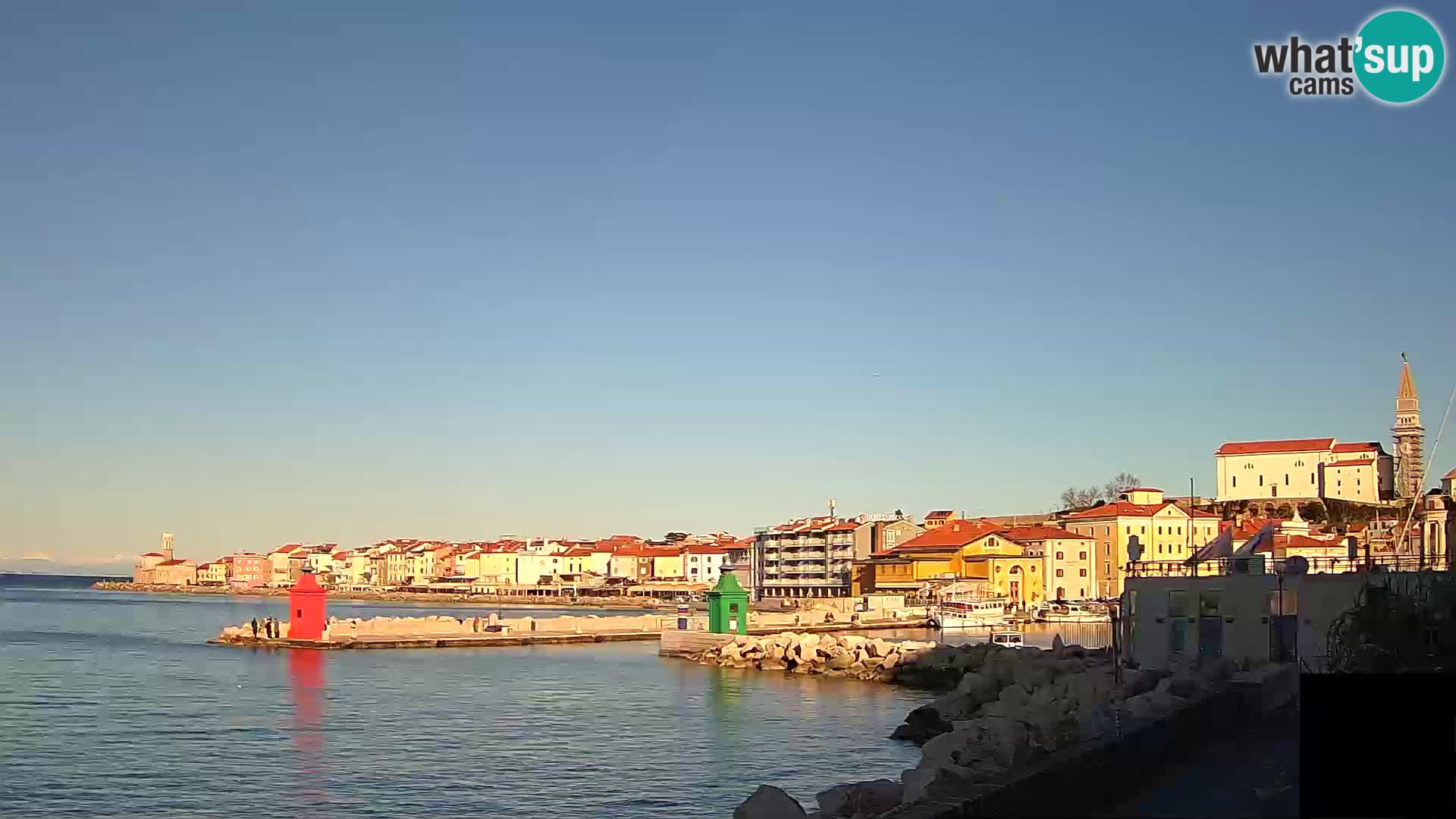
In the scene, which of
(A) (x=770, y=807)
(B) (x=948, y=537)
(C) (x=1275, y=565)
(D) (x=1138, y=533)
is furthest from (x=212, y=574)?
(A) (x=770, y=807)

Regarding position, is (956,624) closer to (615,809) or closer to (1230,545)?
(1230,545)

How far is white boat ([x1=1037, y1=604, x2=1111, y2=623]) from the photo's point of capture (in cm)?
7175

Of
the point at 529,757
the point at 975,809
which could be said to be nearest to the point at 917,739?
the point at 529,757

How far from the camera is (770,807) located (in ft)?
42.4

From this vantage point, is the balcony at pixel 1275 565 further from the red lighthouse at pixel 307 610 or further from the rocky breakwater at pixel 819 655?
the red lighthouse at pixel 307 610

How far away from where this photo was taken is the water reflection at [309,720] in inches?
795

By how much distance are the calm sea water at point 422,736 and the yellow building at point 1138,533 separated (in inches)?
1687

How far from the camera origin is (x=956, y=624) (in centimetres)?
6266

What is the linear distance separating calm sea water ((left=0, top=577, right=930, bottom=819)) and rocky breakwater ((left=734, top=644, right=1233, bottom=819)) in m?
2.09

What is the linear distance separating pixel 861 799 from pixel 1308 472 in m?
95.5

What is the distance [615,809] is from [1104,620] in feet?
189

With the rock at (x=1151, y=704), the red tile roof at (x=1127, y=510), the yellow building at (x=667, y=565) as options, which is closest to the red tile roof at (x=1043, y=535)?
the red tile roof at (x=1127, y=510)

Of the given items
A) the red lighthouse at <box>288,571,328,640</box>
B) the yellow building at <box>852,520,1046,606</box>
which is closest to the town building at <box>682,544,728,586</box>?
the yellow building at <box>852,520,1046,606</box>

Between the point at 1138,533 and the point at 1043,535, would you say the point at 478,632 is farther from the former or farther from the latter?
the point at 1138,533
